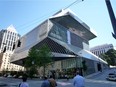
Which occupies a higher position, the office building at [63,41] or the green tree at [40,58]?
the office building at [63,41]

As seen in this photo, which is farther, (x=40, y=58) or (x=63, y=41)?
(x=63, y=41)

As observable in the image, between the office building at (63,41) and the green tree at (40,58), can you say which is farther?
the office building at (63,41)

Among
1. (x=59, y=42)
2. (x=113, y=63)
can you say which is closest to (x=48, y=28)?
(x=59, y=42)

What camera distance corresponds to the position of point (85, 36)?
11531cm

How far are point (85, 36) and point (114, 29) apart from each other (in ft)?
364

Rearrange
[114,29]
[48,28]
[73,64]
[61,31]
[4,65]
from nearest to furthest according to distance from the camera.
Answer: [114,29] → [73,64] → [48,28] → [61,31] → [4,65]

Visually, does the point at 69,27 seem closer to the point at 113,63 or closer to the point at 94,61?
the point at 94,61

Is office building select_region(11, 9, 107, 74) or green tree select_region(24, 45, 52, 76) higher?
office building select_region(11, 9, 107, 74)

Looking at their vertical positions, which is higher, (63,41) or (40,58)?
(63,41)

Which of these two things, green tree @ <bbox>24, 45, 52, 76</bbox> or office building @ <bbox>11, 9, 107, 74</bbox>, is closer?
green tree @ <bbox>24, 45, 52, 76</bbox>

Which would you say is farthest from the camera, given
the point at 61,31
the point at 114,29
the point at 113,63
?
the point at 113,63

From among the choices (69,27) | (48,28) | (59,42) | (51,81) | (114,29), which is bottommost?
(51,81)

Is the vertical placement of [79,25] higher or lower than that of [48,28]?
higher

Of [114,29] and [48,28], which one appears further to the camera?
[48,28]
